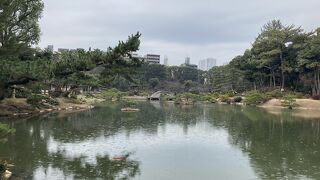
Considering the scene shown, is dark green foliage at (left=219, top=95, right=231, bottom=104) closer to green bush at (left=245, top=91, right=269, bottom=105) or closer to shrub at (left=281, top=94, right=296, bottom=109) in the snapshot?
green bush at (left=245, top=91, right=269, bottom=105)

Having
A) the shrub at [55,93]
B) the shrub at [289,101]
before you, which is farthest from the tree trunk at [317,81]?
the shrub at [55,93]

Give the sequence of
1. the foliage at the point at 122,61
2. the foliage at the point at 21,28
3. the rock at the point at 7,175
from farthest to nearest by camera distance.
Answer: the foliage at the point at 21,28, the foliage at the point at 122,61, the rock at the point at 7,175

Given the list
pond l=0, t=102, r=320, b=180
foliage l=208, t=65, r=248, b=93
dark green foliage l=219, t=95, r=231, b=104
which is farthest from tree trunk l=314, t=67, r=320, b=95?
pond l=0, t=102, r=320, b=180

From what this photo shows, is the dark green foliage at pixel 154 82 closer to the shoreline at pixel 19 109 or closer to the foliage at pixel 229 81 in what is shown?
the foliage at pixel 229 81

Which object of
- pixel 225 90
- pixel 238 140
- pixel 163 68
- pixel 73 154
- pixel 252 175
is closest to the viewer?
pixel 252 175

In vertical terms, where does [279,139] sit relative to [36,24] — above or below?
below

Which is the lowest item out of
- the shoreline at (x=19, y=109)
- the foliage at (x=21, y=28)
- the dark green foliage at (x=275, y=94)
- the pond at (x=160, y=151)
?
the pond at (x=160, y=151)

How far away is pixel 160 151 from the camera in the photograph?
20.4m

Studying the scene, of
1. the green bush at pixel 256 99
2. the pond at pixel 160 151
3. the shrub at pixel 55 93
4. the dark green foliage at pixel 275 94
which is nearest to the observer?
the pond at pixel 160 151

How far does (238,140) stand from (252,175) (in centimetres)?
914

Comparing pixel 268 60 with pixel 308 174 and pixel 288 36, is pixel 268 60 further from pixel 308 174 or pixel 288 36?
pixel 308 174

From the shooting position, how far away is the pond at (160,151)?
15.6m

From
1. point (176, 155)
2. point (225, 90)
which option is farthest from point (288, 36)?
point (176, 155)

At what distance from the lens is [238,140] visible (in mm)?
24547
